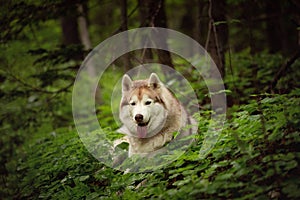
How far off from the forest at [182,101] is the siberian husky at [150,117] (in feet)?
1.54

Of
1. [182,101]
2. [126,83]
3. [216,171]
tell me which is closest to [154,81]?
[126,83]

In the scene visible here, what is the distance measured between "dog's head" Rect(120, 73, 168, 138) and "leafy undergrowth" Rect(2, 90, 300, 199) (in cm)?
75

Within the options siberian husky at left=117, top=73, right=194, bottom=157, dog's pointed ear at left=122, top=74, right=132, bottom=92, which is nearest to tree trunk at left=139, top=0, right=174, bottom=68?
dog's pointed ear at left=122, top=74, right=132, bottom=92

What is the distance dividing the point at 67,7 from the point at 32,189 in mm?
3392

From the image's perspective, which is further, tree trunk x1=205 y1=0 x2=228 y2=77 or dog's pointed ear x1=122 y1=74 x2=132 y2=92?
tree trunk x1=205 y1=0 x2=228 y2=77

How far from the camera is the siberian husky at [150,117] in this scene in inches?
205

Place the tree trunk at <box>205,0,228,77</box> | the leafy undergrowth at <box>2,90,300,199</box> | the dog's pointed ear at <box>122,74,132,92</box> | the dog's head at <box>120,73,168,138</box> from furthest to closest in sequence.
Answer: the tree trunk at <box>205,0,228,77</box>, the dog's pointed ear at <box>122,74,132,92</box>, the dog's head at <box>120,73,168,138</box>, the leafy undergrowth at <box>2,90,300,199</box>

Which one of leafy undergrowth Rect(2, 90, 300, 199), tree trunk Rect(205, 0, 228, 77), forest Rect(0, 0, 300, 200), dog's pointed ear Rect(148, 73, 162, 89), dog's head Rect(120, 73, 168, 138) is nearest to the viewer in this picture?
leafy undergrowth Rect(2, 90, 300, 199)

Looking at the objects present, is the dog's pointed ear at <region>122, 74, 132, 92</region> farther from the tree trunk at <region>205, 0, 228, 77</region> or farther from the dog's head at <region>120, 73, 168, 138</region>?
the tree trunk at <region>205, 0, 228, 77</region>

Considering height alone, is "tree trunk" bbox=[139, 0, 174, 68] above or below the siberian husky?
above

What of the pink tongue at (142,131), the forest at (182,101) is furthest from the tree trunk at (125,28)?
the pink tongue at (142,131)

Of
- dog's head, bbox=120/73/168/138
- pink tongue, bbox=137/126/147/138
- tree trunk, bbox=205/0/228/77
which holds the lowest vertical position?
pink tongue, bbox=137/126/147/138

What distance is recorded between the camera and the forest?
3244mm

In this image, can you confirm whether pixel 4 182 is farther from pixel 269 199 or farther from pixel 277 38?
pixel 277 38
